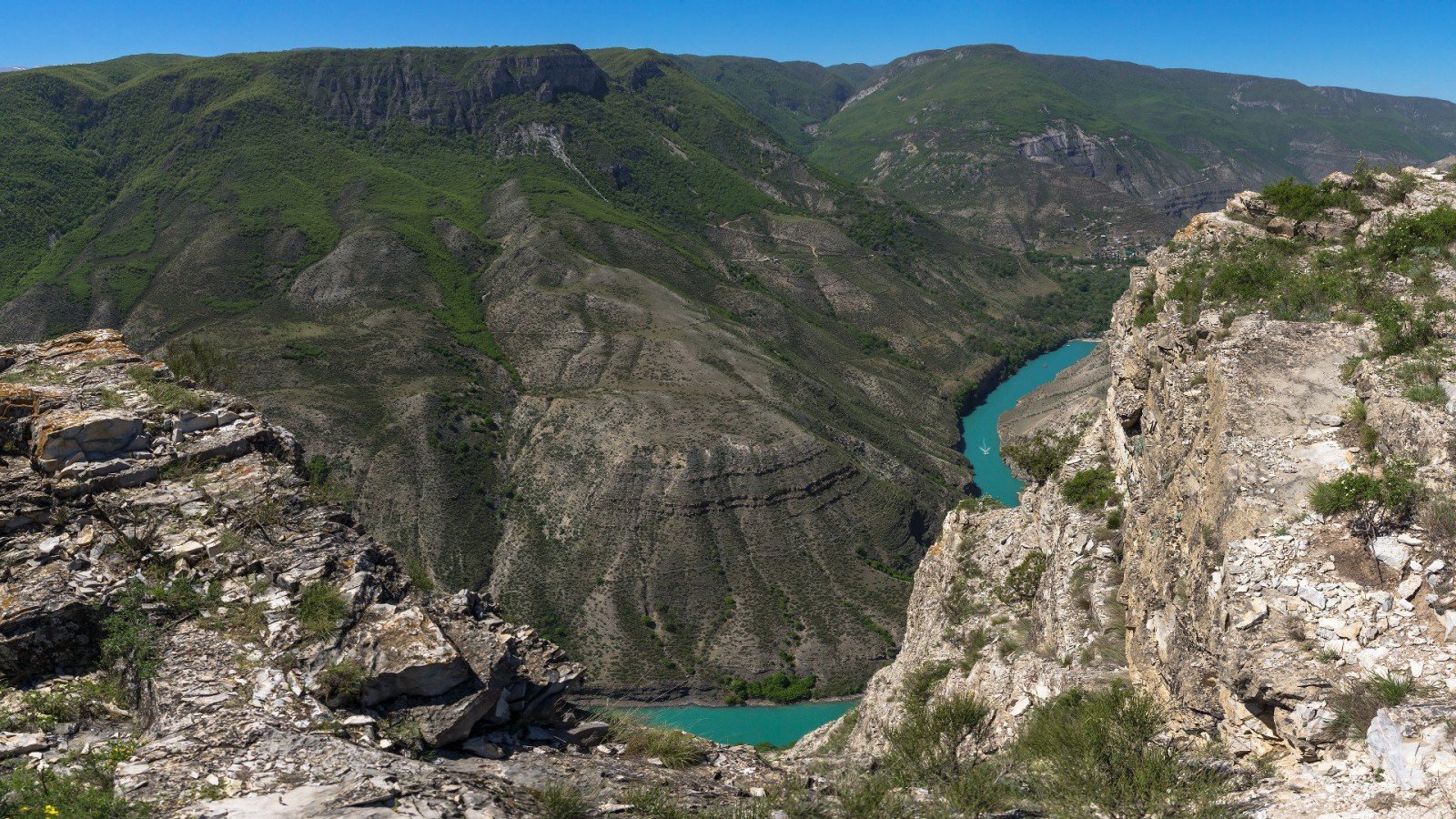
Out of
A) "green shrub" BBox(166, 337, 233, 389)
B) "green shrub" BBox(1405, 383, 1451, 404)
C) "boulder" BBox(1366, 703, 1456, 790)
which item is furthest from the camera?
"green shrub" BBox(166, 337, 233, 389)

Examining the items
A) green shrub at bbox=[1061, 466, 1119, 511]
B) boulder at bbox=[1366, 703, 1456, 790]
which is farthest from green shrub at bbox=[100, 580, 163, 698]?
green shrub at bbox=[1061, 466, 1119, 511]

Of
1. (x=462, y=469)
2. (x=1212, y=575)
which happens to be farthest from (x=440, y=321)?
(x=1212, y=575)

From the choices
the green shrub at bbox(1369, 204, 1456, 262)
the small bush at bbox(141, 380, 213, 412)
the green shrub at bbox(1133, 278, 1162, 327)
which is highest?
the green shrub at bbox(1369, 204, 1456, 262)

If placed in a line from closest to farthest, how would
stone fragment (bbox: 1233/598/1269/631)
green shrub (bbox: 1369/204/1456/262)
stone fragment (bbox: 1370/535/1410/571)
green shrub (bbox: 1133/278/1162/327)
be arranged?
stone fragment (bbox: 1370/535/1410/571), stone fragment (bbox: 1233/598/1269/631), green shrub (bbox: 1369/204/1456/262), green shrub (bbox: 1133/278/1162/327)

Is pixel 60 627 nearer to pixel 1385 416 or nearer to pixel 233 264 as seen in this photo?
pixel 1385 416

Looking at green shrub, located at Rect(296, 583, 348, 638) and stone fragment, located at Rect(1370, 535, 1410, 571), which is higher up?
stone fragment, located at Rect(1370, 535, 1410, 571)

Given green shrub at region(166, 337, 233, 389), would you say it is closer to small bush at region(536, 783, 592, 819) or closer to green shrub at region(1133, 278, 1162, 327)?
small bush at region(536, 783, 592, 819)

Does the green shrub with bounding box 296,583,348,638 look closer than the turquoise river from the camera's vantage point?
Yes
